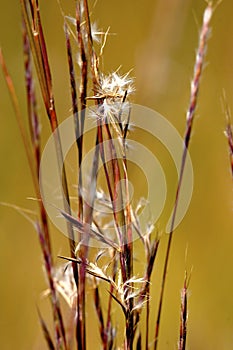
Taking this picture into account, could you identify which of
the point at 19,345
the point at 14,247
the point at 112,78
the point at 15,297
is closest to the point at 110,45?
the point at 14,247

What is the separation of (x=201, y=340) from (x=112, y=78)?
0.66 m

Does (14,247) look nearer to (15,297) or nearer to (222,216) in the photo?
(15,297)

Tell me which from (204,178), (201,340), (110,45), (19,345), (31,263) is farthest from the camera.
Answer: (110,45)

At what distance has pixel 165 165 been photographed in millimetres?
1665

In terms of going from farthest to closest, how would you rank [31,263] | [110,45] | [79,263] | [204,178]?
[110,45] < [204,178] < [31,263] < [79,263]

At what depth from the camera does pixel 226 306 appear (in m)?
1.26

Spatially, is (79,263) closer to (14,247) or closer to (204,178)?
(14,247)

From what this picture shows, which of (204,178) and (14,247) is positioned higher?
(204,178)

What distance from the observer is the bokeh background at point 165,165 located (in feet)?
4.32

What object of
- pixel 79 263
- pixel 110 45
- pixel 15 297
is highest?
pixel 110 45

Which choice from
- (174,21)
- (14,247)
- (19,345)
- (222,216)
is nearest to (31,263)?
(14,247)

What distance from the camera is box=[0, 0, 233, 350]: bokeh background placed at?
1316 millimetres

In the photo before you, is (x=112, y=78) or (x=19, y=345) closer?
(x=112, y=78)

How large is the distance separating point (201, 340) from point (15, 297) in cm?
46
